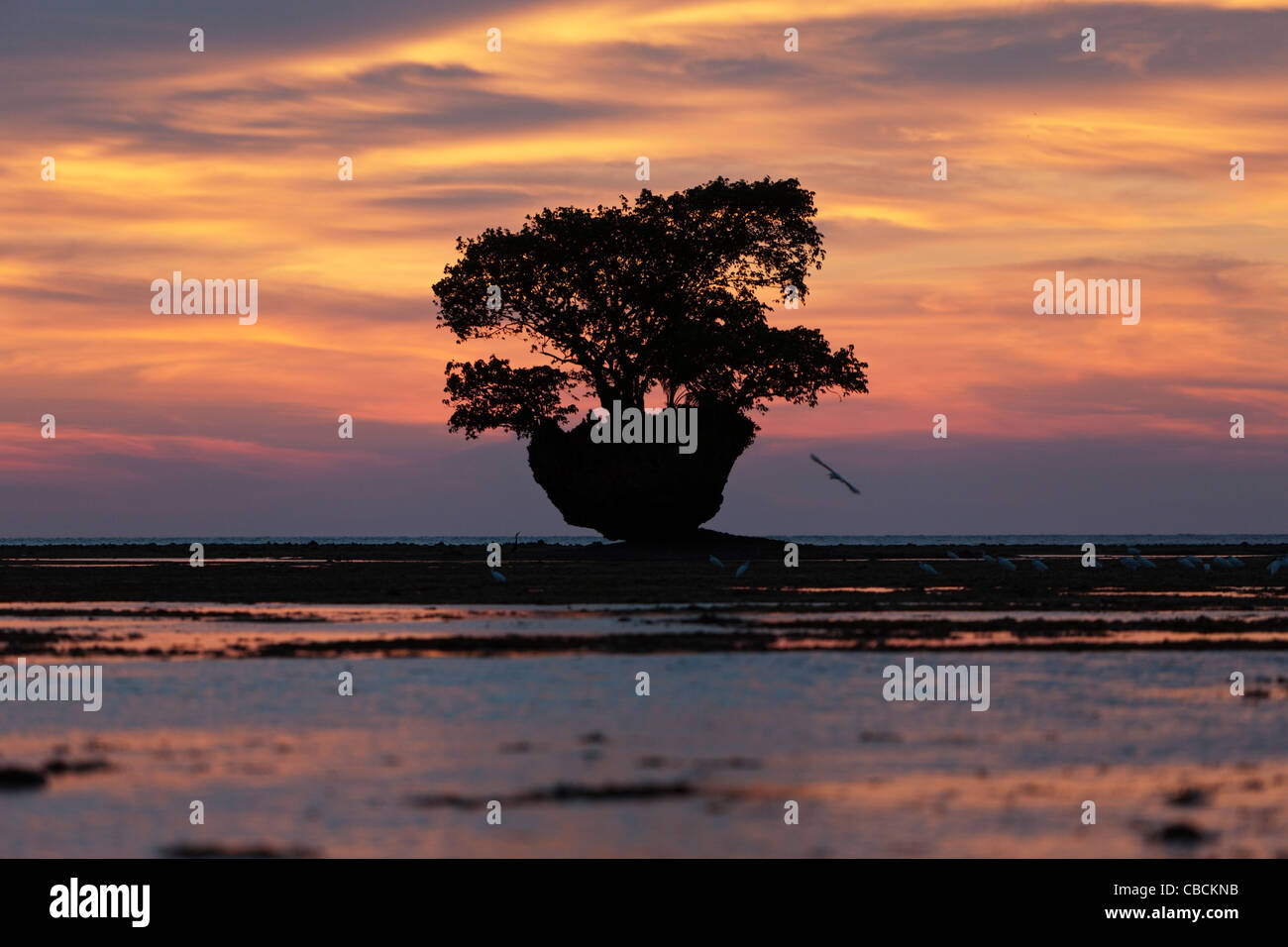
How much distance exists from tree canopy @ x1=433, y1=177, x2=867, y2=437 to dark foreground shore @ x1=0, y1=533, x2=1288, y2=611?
9183 millimetres

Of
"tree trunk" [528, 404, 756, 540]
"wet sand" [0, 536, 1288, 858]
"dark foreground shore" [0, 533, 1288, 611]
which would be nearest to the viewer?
"wet sand" [0, 536, 1288, 858]

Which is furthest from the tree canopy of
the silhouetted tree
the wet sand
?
the wet sand

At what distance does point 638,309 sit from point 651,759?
7456cm

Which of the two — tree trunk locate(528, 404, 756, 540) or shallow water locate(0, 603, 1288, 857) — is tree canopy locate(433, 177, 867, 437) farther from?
shallow water locate(0, 603, 1288, 857)

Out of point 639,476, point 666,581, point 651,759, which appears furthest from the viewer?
point 639,476

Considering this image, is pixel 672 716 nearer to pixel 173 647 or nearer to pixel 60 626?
pixel 173 647

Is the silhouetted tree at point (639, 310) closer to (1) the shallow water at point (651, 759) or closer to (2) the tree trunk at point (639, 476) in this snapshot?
(2) the tree trunk at point (639, 476)

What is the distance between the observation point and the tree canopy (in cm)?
9212

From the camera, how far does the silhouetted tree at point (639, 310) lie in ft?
302

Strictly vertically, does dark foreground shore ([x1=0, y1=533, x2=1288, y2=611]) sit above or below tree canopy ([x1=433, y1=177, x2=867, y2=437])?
below

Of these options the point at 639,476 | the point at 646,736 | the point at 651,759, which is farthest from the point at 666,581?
the point at 651,759

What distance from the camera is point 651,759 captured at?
19.8 meters

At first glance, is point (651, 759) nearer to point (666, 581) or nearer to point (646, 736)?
point (646, 736)
